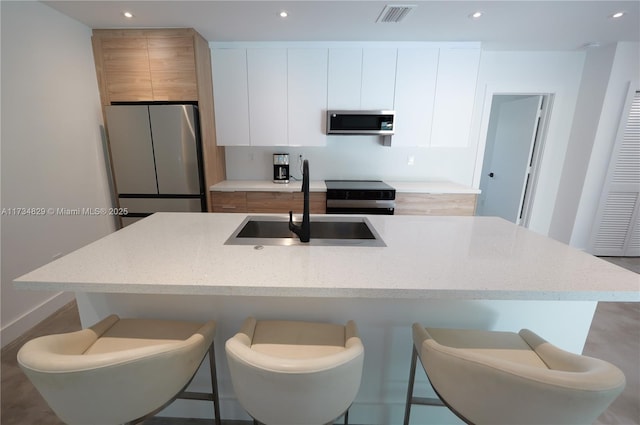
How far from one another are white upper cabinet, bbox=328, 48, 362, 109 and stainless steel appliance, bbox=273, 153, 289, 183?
2.70 ft

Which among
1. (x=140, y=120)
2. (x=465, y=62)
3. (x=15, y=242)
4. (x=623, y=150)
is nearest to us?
(x=15, y=242)

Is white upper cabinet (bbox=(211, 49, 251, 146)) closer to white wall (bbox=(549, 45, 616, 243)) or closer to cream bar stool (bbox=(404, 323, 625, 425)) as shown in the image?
cream bar stool (bbox=(404, 323, 625, 425))

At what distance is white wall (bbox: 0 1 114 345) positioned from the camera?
2041 millimetres

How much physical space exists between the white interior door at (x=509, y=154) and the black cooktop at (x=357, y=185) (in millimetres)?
2032

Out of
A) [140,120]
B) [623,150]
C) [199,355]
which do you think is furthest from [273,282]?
[623,150]

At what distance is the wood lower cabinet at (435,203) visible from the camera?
317cm

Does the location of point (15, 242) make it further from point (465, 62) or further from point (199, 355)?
point (465, 62)

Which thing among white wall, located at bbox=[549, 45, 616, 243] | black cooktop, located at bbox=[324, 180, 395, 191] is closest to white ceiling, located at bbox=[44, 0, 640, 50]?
white wall, located at bbox=[549, 45, 616, 243]

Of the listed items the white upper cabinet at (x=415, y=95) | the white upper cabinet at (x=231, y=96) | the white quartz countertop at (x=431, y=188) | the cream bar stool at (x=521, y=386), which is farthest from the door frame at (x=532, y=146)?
the cream bar stool at (x=521, y=386)

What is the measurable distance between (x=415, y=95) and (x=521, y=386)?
3.08 meters

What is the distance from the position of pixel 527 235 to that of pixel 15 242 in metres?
3.47

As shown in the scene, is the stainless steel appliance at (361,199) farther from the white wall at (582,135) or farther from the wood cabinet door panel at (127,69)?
the white wall at (582,135)

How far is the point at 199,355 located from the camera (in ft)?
Answer: 3.26

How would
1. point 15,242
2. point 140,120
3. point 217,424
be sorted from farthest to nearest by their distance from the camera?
point 140,120
point 15,242
point 217,424
